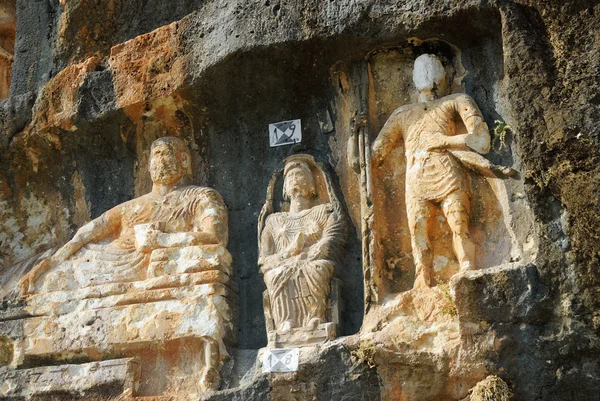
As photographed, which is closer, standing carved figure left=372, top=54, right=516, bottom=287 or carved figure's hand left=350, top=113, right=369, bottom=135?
standing carved figure left=372, top=54, right=516, bottom=287

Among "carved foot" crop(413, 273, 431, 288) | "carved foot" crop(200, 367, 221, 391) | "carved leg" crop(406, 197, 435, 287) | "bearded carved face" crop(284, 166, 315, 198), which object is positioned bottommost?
"carved foot" crop(200, 367, 221, 391)

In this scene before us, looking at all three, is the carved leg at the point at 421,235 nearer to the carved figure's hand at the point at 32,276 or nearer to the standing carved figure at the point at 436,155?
the standing carved figure at the point at 436,155

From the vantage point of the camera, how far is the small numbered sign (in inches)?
265

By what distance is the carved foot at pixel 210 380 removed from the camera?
6.98 m

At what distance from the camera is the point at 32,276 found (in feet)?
25.7

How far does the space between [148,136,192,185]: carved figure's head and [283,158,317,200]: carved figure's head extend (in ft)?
3.02

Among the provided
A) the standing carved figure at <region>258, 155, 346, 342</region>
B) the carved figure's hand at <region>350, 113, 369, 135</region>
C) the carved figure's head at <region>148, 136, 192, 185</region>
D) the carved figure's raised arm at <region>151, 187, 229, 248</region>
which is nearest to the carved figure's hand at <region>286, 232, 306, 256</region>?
the standing carved figure at <region>258, 155, 346, 342</region>

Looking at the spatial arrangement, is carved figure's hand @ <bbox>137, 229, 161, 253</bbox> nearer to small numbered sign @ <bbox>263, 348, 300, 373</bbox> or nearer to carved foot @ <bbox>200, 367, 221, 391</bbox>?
carved foot @ <bbox>200, 367, 221, 391</bbox>

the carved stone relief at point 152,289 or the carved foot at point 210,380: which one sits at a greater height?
the carved stone relief at point 152,289

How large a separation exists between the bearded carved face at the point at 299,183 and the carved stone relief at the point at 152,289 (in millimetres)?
580

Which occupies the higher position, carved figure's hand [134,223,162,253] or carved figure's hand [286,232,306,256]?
carved figure's hand [134,223,162,253]

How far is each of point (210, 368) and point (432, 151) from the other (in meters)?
2.17

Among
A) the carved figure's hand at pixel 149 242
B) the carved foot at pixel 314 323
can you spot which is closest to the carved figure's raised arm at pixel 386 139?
the carved foot at pixel 314 323

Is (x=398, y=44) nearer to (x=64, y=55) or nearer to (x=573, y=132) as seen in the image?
(x=573, y=132)
